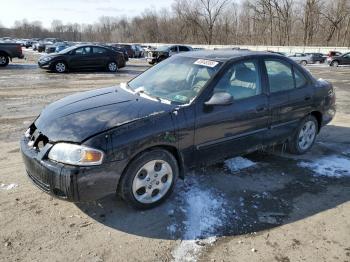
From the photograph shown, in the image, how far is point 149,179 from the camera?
3977 mm

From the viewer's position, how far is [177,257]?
10.9 feet

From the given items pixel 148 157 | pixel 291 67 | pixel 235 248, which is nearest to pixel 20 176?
pixel 148 157

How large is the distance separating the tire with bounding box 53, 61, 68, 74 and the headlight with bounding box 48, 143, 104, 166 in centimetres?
1638

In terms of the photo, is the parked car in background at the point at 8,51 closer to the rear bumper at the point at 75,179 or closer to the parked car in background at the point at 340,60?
the rear bumper at the point at 75,179

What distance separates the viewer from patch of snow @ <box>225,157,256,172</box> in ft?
17.4

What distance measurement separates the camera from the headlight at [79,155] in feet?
11.5

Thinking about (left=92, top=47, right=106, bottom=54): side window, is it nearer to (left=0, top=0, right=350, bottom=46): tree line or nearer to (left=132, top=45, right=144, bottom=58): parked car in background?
(left=132, top=45, right=144, bottom=58): parked car in background

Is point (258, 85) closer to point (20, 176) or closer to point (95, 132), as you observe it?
point (95, 132)

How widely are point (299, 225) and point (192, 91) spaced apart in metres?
1.89

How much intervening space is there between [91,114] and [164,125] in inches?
31.8

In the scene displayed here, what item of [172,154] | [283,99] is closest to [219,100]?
[172,154]

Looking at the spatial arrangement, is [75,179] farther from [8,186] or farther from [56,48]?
[56,48]

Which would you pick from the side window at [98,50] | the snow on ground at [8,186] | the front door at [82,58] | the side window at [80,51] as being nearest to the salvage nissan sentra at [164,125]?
the snow on ground at [8,186]

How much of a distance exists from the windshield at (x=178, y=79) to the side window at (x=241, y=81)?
0.57 ft
